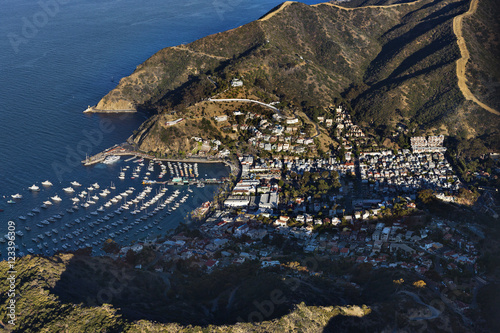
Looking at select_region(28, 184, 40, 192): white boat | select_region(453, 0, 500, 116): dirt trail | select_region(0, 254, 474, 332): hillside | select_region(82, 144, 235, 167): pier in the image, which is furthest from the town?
select_region(28, 184, 40, 192): white boat

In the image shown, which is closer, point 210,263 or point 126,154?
point 210,263

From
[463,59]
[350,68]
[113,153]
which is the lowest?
[113,153]

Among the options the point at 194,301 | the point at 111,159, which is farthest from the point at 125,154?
the point at 194,301

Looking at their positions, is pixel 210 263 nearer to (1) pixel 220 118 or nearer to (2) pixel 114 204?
(2) pixel 114 204

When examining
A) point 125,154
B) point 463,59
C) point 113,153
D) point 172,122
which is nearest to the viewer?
point 113,153

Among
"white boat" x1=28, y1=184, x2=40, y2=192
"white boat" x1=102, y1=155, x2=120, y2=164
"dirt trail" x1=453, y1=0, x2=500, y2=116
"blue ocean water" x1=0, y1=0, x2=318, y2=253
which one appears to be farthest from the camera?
"dirt trail" x1=453, y1=0, x2=500, y2=116

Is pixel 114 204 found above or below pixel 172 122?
below

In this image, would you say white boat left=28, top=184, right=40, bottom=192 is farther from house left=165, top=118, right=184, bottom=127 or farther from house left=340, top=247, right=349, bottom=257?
house left=340, top=247, right=349, bottom=257

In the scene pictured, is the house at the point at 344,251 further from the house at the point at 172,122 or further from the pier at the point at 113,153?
the house at the point at 172,122
